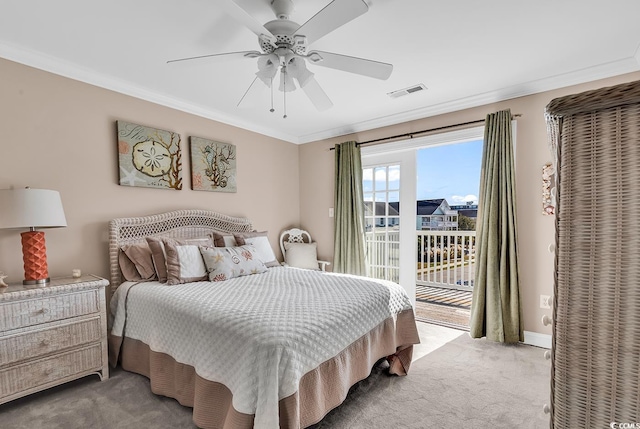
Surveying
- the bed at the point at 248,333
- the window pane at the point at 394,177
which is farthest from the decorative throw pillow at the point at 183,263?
the window pane at the point at 394,177

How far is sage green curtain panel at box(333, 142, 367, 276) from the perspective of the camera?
3.94 m

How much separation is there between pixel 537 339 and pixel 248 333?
2.83 m

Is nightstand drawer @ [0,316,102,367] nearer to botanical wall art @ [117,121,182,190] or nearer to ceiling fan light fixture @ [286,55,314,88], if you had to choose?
botanical wall art @ [117,121,182,190]

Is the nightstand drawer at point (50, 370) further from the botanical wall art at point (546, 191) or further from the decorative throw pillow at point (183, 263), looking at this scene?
the botanical wall art at point (546, 191)

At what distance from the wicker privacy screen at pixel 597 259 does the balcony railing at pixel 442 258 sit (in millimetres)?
3370

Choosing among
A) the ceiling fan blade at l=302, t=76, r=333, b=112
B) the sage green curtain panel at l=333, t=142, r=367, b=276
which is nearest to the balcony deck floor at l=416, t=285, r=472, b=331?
the sage green curtain panel at l=333, t=142, r=367, b=276

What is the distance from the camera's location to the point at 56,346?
2064 mm

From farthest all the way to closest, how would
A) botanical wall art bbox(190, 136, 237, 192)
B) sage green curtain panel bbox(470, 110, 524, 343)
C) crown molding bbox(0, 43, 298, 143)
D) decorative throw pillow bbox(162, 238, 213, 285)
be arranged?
botanical wall art bbox(190, 136, 237, 192)
sage green curtain panel bbox(470, 110, 524, 343)
decorative throw pillow bbox(162, 238, 213, 285)
crown molding bbox(0, 43, 298, 143)

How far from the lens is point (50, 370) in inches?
80.2

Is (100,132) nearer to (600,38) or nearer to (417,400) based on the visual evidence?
(417,400)

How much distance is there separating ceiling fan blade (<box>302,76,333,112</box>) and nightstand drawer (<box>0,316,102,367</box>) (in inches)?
91.4

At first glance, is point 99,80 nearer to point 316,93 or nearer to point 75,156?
point 75,156

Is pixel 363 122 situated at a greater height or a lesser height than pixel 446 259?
greater

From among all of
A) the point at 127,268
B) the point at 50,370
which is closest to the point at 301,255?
the point at 127,268
